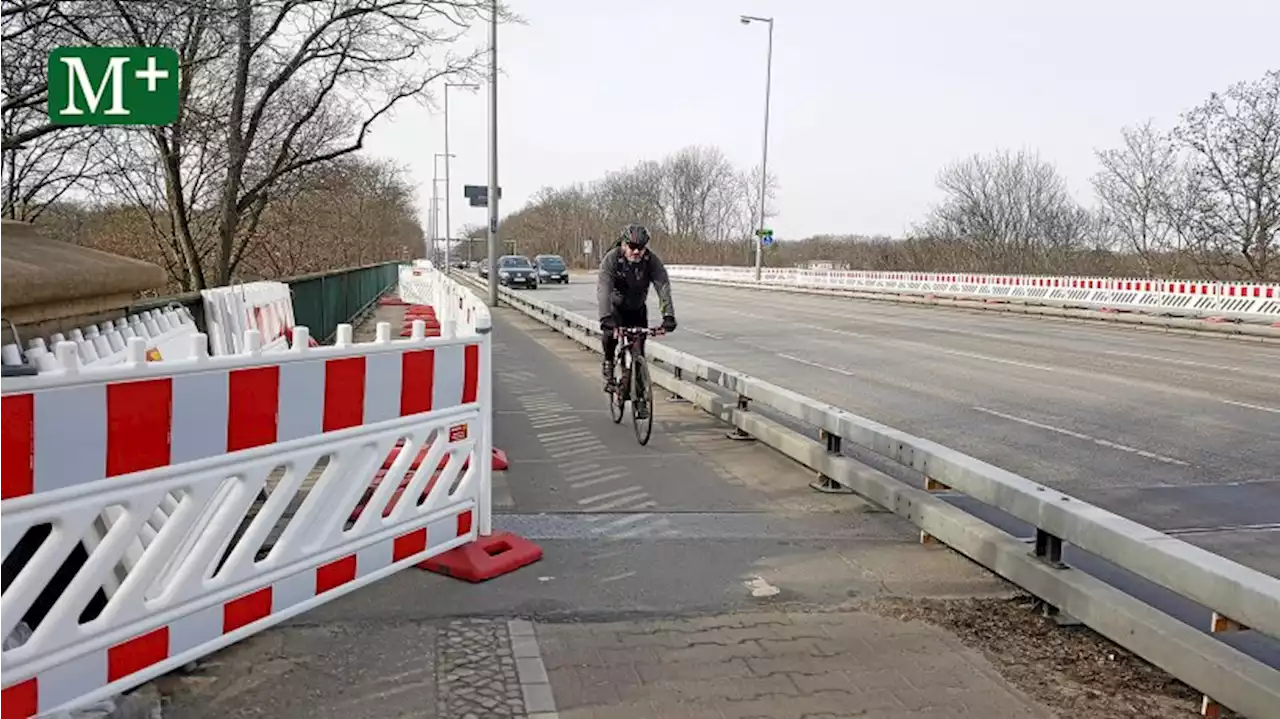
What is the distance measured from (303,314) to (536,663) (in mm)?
11250

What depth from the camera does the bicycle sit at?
8406mm

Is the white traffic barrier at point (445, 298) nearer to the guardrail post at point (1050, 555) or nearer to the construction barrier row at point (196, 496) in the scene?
the construction barrier row at point (196, 496)

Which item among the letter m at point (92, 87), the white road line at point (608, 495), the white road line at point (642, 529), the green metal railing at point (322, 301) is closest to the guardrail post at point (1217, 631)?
the white road line at point (642, 529)

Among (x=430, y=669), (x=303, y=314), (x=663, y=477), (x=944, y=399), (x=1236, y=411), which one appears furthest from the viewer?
(x=303, y=314)

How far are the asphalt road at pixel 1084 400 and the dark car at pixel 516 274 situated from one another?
25431mm

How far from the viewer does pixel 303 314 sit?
45.9 feet

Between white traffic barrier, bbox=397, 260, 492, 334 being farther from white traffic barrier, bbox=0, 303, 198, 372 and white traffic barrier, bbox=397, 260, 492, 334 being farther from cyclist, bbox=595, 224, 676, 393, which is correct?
white traffic barrier, bbox=0, 303, 198, 372

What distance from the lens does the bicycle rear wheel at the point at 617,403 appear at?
361 inches

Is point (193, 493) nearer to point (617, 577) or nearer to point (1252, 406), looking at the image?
point (617, 577)

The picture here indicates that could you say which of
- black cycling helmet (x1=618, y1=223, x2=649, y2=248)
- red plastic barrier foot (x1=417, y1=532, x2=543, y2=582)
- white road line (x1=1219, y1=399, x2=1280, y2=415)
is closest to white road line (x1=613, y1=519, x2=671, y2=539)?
red plastic barrier foot (x1=417, y1=532, x2=543, y2=582)

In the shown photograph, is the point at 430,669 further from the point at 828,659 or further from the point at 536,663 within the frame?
the point at 828,659

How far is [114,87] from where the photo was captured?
525 centimetres

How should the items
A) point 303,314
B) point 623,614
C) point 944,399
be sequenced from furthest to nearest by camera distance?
point 303,314 → point 944,399 → point 623,614

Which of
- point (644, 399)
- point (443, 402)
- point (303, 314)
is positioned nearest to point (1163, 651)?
point (443, 402)
